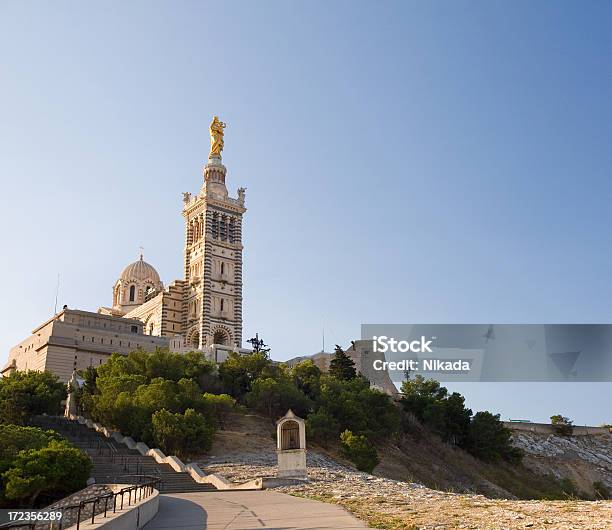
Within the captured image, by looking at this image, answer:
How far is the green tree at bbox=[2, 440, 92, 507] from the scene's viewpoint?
23.2 meters

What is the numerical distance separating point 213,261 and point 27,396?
37.9m

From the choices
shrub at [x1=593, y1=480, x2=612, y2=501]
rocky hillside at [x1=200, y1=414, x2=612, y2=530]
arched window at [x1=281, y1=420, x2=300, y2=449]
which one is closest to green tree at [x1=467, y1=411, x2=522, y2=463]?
rocky hillside at [x1=200, y1=414, x2=612, y2=530]

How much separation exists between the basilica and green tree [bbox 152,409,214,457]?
99.8ft

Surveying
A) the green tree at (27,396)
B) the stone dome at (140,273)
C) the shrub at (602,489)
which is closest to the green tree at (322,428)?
the green tree at (27,396)

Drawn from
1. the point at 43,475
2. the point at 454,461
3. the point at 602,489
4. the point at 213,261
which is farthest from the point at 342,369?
the point at 43,475

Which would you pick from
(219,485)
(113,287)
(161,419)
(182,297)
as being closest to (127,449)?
(161,419)

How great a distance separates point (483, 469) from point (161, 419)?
37698 mm

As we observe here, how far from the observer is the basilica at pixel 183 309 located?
69.1m

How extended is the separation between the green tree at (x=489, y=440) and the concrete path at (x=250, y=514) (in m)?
49.8

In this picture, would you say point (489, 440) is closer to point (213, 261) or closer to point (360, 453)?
point (360, 453)

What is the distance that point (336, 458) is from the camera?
1769 inches

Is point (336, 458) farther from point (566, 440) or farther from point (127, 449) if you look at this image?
point (566, 440)

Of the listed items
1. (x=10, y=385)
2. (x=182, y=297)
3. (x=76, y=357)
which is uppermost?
(x=182, y=297)

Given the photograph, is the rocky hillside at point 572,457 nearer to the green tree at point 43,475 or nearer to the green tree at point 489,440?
the green tree at point 489,440
